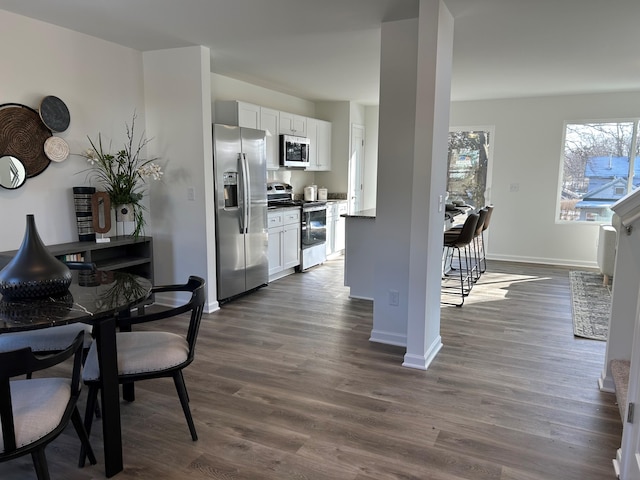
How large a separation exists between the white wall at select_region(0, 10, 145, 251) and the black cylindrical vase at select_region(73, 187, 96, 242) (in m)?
0.08

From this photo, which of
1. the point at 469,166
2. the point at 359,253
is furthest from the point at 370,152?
the point at 359,253

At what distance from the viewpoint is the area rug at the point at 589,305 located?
390cm

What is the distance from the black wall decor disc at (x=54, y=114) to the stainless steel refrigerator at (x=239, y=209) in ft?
4.09

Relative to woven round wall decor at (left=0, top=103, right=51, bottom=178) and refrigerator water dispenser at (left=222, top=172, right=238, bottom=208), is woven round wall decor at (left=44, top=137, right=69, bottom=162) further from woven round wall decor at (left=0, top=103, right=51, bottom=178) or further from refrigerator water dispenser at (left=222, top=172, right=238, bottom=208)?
refrigerator water dispenser at (left=222, top=172, right=238, bottom=208)

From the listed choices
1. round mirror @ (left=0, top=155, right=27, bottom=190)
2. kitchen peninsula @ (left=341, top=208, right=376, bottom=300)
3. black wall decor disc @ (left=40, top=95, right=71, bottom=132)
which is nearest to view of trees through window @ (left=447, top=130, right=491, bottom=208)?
kitchen peninsula @ (left=341, top=208, right=376, bottom=300)

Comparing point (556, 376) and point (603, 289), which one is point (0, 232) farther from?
point (603, 289)

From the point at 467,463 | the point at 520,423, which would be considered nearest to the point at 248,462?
the point at 467,463

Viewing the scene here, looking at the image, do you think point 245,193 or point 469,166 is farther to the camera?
point 469,166

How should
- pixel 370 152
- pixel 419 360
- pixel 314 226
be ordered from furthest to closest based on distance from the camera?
1. pixel 370 152
2. pixel 314 226
3. pixel 419 360

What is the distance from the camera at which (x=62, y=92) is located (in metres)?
3.69

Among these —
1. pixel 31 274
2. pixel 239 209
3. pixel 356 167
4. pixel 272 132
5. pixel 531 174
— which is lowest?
pixel 31 274

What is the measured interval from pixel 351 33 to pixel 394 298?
7.08 ft

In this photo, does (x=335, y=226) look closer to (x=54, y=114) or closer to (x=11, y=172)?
(x=54, y=114)

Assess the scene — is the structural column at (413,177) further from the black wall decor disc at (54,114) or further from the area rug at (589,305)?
the black wall decor disc at (54,114)
